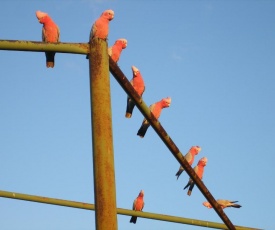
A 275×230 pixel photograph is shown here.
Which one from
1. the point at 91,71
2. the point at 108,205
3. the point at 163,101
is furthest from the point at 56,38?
the point at 108,205

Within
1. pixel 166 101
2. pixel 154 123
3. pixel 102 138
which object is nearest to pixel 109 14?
pixel 166 101

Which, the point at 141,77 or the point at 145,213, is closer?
the point at 145,213

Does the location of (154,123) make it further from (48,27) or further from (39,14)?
(39,14)

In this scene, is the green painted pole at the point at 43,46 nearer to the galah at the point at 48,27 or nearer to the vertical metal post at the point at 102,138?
the vertical metal post at the point at 102,138

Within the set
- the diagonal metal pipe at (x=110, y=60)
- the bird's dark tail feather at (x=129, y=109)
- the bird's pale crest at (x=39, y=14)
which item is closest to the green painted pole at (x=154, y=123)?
the diagonal metal pipe at (x=110, y=60)

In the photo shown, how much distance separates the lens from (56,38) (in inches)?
270

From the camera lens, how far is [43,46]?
2.76 meters

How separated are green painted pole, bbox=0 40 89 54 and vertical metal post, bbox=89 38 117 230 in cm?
7

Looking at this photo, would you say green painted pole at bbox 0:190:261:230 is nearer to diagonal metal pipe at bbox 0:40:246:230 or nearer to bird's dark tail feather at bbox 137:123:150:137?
bird's dark tail feather at bbox 137:123:150:137

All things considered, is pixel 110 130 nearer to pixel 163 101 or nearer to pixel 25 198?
pixel 25 198

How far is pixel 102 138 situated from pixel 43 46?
0.71m

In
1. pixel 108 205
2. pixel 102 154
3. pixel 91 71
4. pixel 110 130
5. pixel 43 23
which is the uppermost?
pixel 43 23

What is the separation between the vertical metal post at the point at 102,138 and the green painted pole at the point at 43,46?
7 centimetres

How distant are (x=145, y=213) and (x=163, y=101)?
2.10 metres
